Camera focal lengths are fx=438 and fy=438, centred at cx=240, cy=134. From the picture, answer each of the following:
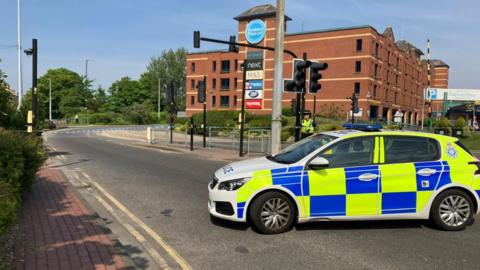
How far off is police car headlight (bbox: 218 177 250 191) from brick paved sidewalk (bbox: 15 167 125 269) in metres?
1.71

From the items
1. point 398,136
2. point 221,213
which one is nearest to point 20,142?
point 221,213

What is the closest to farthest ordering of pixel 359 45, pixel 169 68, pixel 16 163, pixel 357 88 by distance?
pixel 16 163 → pixel 359 45 → pixel 357 88 → pixel 169 68

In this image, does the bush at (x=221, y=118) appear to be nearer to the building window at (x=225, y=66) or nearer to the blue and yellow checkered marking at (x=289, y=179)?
the building window at (x=225, y=66)

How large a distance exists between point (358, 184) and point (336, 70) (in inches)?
2087

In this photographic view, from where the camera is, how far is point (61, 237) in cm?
579

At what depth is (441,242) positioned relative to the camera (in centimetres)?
600

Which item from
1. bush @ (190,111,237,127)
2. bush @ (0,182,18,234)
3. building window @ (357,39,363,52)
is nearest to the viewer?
bush @ (0,182,18,234)

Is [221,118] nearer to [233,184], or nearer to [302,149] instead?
[302,149]

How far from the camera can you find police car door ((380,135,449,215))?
251 inches

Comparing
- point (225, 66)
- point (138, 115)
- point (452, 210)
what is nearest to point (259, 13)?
point (225, 66)

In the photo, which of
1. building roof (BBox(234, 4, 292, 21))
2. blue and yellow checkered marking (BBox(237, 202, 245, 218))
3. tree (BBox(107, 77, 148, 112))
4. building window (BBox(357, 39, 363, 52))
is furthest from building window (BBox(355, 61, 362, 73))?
tree (BBox(107, 77, 148, 112))

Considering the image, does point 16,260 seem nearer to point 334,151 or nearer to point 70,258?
point 70,258

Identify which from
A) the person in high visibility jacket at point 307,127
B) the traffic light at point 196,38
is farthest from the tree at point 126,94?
the person in high visibility jacket at point 307,127

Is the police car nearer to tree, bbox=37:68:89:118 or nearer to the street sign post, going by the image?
the street sign post
